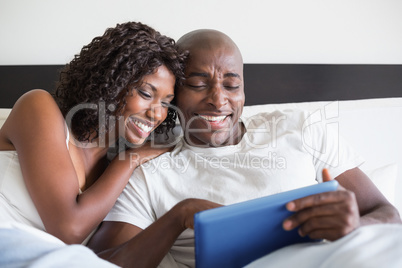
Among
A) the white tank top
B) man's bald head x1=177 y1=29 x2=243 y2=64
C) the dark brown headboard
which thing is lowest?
the white tank top

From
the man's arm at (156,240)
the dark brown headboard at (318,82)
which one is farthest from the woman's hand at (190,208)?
the dark brown headboard at (318,82)

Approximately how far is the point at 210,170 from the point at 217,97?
0.26 metres

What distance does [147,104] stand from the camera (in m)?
1.22

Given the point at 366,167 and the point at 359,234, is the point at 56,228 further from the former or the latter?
the point at 366,167

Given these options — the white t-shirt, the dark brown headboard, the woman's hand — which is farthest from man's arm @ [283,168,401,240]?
the dark brown headboard

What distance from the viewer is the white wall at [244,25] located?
1.70 m

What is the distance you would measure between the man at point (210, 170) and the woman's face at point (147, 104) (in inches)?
3.8

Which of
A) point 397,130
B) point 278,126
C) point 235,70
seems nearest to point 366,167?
point 397,130

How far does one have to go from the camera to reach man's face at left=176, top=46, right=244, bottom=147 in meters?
1.32

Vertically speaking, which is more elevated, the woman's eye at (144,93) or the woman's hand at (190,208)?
the woman's eye at (144,93)

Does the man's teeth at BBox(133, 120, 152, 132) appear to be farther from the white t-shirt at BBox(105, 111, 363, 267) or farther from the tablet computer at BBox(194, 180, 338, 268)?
the tablet computer at BBox(194, 180, 338, 268)

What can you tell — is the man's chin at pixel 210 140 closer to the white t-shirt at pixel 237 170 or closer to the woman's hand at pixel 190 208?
the white t-shirt at pixel 237 170

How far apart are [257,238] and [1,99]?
1.41 m

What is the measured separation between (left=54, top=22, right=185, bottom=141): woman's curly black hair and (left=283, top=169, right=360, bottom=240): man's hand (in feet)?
2.23
